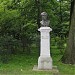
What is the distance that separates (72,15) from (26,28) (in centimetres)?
948

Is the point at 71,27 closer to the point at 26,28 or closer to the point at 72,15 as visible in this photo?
the point at 72,15

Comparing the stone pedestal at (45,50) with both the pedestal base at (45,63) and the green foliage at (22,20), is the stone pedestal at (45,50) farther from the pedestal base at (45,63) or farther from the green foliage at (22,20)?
the green foliage at (22,20)

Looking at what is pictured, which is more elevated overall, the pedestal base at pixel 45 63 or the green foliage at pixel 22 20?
the green foliage at pixel 22 20

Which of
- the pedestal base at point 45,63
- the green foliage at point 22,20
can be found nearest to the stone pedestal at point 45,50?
the pedestal base at point 45,63

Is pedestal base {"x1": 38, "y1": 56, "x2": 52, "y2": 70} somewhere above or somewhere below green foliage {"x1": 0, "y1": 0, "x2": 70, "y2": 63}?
below

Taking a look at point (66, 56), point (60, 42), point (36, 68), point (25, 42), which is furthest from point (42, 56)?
point (60, 42)

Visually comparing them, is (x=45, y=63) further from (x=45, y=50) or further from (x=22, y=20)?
(x=22, y=20)

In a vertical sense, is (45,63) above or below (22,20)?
below

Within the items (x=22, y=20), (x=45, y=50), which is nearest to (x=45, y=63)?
(x=45, y=50)

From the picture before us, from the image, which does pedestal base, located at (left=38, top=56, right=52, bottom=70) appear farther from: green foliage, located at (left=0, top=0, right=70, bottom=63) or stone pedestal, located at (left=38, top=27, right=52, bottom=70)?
green foliage, located at (left=0, top=0, right=70, bottom=63)

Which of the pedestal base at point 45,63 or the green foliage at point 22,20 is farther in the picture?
the green foliage at point 22,20

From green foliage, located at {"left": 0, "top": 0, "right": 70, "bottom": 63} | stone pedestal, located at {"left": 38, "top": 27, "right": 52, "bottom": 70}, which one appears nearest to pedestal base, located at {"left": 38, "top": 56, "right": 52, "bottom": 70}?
stone pedestal, located at {"left": 38, "top": 27, "right": 52, "bottom": 70}

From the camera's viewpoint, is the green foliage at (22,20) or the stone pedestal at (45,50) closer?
the stone pedestal at (45,50)

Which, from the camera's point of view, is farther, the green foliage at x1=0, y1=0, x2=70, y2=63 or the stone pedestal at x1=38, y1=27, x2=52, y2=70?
the green foliage at x1=0, y1=0, x2=70, y2=63
